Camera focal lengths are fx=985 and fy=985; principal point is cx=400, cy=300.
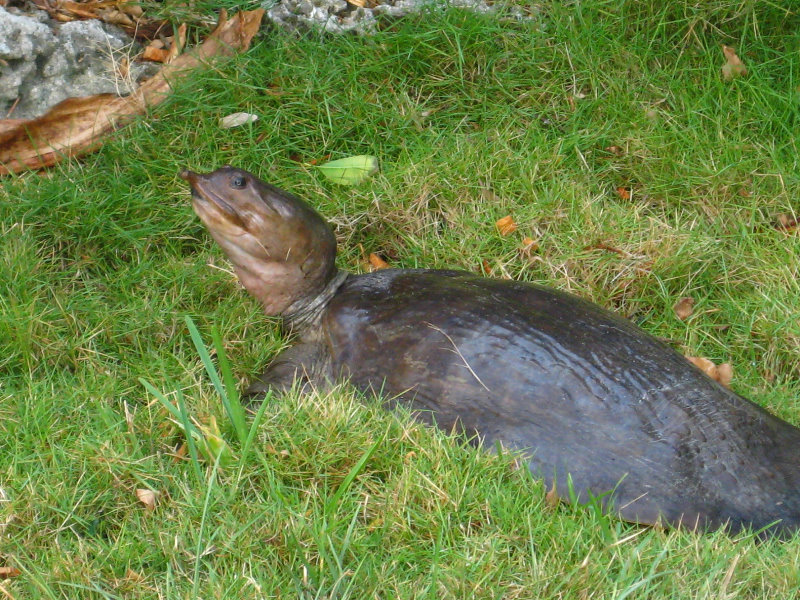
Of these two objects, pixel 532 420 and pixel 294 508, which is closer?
pixel 294 508

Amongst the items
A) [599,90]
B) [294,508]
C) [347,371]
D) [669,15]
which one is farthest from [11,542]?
[669,15]

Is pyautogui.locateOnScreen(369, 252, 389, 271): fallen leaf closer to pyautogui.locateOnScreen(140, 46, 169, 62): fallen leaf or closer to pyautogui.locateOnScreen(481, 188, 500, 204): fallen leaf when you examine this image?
pyautogui.locateOnScreen(481, 188, 500, 204): fallen leaf

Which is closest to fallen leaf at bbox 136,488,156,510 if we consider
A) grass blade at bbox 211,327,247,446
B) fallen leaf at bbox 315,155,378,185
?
grass blade at bbox 211,327,247,446

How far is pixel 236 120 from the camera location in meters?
4.73

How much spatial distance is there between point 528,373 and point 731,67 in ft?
7.99

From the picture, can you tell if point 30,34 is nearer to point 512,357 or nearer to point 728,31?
point 512,357

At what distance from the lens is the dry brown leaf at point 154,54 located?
499 cm

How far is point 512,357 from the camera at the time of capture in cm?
340

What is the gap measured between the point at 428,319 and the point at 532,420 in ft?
1.89

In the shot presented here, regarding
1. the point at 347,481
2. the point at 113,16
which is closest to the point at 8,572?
the point at 347,481

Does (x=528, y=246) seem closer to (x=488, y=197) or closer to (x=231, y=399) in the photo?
(x=488, y=197)

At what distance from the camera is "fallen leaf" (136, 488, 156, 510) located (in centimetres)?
289

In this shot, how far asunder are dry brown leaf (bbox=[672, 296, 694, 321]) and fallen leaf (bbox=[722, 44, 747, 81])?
Answer: 128 cm

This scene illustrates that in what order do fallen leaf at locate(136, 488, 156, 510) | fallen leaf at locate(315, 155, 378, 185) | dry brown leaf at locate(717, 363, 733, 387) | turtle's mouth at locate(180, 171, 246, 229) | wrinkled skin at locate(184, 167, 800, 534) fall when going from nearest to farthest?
fallen leaf at locate(136, 488, 156, 510)
wrinkled skin at locate(184, 167, 800, 534)
turtle's mouth at locate(180, 171, 246, 229)
dry brown leaf at locate(717, 363, 733, 387)
fallen leaf at locate(315, 155, 378, 185)
